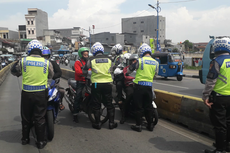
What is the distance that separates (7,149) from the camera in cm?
393

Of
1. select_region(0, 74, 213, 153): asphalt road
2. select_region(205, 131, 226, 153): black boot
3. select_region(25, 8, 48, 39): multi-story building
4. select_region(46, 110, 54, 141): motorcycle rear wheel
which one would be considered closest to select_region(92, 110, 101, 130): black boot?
select_region(0, 74, 213, 153): asphalt road

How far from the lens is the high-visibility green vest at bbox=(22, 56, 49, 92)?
384 centimetres

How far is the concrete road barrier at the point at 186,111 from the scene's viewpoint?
451 centimetres

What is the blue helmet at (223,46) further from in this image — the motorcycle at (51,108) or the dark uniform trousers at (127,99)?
the motorcycle at (51,108)

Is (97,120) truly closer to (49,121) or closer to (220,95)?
(49,121)

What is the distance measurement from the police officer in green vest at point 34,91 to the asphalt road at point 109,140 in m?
0.46

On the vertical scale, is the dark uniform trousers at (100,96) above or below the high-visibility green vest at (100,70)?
below

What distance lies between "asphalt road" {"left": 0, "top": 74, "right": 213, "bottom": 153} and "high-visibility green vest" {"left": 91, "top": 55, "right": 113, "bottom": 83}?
1167 mm

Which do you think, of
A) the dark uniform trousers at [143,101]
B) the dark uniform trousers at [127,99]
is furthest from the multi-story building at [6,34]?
the dark uniform trousers at [143,101]

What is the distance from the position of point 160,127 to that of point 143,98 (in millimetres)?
935

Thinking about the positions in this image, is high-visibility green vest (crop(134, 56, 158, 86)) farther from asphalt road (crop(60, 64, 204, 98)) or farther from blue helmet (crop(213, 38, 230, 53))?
asphalt road (crop(60, 64, 204, 98))

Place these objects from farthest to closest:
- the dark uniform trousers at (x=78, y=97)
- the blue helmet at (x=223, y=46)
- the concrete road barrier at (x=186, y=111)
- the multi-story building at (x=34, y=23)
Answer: the multi-story building at (x=34, y=23) → the dark uniform trousers at (x=78, y=97) → the concrete road barrier at (x=186, y=111) → the blue helmet at (x=223, y=46)

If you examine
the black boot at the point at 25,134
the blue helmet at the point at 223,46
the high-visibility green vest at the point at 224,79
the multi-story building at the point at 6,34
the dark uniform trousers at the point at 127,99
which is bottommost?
the black boot at the point at 25,134

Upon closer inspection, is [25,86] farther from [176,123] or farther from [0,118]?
[176,123]
